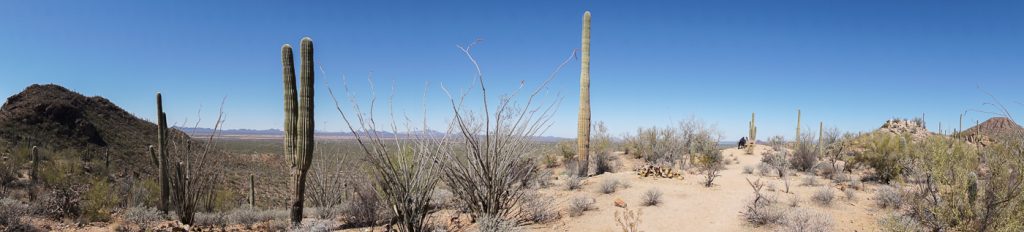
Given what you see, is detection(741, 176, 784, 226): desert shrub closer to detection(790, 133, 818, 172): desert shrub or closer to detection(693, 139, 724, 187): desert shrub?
detection(693, 139, 724, 187): desert shrub

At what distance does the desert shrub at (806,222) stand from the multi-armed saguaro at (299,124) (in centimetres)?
695

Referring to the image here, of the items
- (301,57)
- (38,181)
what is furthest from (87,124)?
(301,57)

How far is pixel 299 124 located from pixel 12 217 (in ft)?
A: 16.1

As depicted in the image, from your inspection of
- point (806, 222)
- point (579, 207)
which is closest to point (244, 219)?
point (579, 207)

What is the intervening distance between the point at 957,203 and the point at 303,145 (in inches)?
337

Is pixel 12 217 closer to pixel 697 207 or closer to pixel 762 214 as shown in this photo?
pixel 697 207

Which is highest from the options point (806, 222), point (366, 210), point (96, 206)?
point (806, 222)

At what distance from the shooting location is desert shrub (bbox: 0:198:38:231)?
24.7ft

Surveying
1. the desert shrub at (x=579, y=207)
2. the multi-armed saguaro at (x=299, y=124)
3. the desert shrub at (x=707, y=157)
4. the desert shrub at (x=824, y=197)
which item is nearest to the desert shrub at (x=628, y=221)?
the desert shrub at (x=579, y=207)

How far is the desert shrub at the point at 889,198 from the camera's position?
7.70 metres

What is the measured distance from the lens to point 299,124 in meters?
7.46

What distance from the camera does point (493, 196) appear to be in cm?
613

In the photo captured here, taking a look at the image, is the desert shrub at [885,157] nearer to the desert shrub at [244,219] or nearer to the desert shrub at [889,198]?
the desert shrub at [889,198]

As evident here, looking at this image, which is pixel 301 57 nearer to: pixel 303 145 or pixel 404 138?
pixel 303 145
